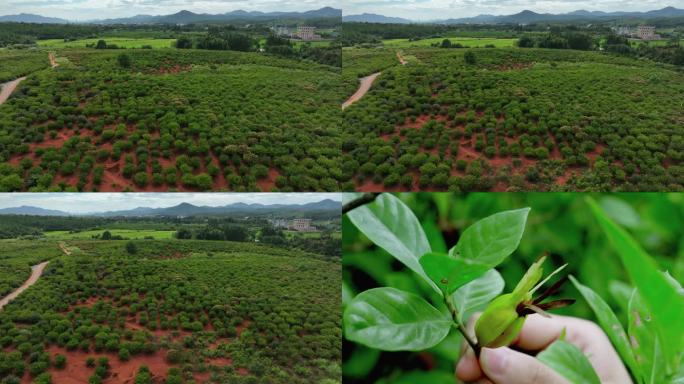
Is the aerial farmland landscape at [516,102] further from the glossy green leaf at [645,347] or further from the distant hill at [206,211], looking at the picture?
the glossy green leaf at [645,347]

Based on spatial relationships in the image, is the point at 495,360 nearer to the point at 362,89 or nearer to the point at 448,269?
the point at 448,269

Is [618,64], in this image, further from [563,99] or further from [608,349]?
[608,349]

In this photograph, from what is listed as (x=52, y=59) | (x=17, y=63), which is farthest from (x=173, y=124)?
(x=52, y=59)

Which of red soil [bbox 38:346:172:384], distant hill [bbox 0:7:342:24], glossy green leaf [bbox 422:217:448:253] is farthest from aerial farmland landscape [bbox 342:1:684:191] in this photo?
glossy green leaf [bbox 422:217:448:253]

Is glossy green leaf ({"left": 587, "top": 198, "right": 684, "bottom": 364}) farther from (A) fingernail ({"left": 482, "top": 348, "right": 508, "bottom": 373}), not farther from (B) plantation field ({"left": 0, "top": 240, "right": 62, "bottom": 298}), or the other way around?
(B) plantation field ({"left": 0, "top": 240, "right": 62, "bottom": 298})

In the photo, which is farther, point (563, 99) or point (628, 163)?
point (563, 99)

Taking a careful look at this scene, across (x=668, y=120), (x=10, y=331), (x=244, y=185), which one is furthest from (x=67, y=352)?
(x=668, y=120)
